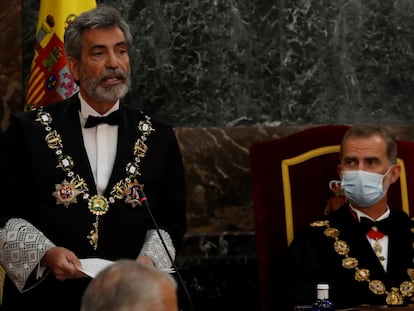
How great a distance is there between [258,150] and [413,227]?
82cm

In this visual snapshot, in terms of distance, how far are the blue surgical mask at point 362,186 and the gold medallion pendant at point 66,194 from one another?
1.39 m

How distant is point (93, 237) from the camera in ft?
12.7

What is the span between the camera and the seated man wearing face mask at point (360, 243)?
461cm

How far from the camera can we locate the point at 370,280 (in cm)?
464

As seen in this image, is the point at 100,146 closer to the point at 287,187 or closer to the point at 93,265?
the point at 93,265

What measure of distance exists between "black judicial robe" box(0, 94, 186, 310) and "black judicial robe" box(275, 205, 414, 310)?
78 cm

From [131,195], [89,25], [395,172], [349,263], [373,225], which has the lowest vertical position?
[349,263]

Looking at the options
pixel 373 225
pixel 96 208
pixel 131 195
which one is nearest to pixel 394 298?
pixel 373 225

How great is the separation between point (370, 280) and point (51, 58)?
1.79m

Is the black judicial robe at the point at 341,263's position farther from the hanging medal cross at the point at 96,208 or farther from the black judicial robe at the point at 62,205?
the hanging medal cross at the point at 96,208

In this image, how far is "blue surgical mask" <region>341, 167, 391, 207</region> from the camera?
15.4 ft

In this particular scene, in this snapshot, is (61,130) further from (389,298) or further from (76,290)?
(389,298)

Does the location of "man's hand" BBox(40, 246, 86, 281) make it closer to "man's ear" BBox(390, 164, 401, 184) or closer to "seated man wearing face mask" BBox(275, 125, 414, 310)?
"seated man wearing face mask" BBox(275, 125, 414, 310)

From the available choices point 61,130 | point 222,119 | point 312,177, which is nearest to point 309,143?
point 312,177
